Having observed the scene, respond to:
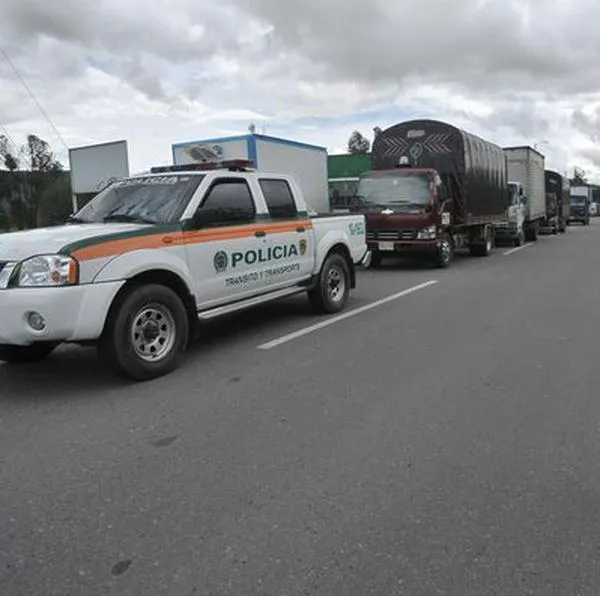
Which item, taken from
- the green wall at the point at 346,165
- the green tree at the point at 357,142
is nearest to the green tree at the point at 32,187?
the green wall at the point at 346,165

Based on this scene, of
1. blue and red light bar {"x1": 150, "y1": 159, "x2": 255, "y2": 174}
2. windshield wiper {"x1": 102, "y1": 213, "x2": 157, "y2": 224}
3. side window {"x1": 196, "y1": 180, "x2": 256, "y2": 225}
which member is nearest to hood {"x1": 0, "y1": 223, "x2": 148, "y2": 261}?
windshield wiper {"x1": 102, "y1": 213, "x2": 157, "y2": 224}

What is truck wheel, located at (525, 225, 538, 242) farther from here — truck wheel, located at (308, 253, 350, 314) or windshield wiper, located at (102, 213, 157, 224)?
windshield wiper, located at (102, 213, 157, 224)

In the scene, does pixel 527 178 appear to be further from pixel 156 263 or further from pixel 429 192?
pixel 156 263

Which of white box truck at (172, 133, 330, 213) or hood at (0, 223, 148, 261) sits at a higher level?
white box truck at (172, 133, 330, 213)

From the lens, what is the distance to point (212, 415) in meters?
4.98

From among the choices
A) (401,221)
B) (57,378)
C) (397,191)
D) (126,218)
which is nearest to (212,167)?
(126,218)

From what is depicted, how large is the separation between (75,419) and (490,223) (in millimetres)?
16561

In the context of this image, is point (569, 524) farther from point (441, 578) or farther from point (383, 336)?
point (383, 336)

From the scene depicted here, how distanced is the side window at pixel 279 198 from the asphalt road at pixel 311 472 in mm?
1612

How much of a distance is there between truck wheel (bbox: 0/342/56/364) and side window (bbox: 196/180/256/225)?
195 cm

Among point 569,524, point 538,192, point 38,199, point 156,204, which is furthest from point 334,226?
point 38,199

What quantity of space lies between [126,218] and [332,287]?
3.53 m

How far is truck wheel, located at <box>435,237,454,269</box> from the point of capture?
50.4ft

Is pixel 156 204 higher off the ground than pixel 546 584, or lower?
higher
